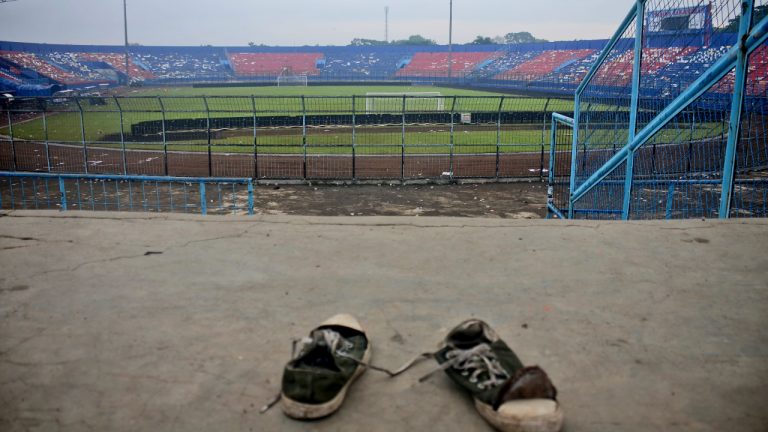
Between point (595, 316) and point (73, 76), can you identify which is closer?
point (595, 316)

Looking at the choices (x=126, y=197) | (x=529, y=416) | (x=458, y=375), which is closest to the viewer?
(x=529, y=416)

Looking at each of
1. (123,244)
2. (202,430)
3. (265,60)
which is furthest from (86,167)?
(265,60)

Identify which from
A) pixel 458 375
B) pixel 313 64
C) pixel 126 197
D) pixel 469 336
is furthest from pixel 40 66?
pixel 458 375

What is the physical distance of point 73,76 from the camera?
59188 millimetres

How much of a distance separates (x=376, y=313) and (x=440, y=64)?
73.6 metres

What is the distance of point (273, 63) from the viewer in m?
77.4

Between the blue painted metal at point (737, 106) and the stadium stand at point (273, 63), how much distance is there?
70.2m

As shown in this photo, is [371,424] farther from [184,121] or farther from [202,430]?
[184,121]

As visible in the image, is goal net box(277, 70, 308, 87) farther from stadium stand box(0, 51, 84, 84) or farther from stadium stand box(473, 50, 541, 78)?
stadium stand box(0, 51, 84, 84)

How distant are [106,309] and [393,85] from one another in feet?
208

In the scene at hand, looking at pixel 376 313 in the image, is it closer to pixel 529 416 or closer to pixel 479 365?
pixel 479 365

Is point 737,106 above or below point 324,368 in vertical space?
above

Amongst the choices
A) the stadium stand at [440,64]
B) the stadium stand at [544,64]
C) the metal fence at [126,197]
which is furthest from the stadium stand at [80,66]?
the metal fence at [126,197]

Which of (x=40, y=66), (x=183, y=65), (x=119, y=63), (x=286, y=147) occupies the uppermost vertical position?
(x=183, y=65)
